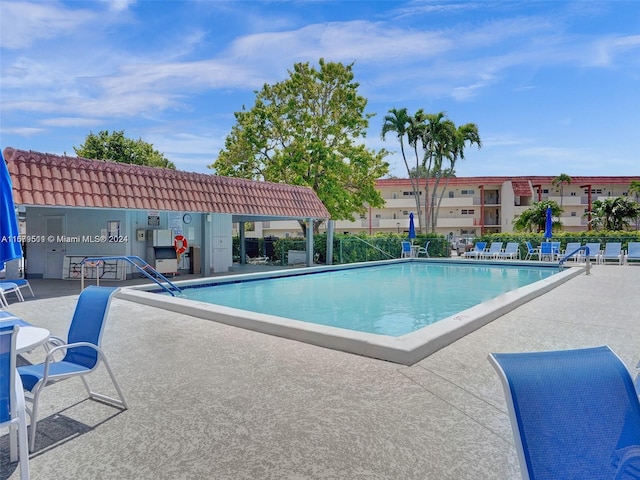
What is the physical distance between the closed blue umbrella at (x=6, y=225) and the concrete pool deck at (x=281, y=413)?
136cm

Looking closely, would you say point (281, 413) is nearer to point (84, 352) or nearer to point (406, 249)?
point (84, 352)

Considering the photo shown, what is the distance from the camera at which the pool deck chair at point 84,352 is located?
3264mm

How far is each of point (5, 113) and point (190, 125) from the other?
11.3m

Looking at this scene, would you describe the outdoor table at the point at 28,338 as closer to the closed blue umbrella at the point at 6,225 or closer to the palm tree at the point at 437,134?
the closed blue umbrella at the point at 6,225

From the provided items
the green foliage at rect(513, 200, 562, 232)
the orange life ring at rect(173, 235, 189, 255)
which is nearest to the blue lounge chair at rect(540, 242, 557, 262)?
the green foliage at rect(513, 200, 562, 232)

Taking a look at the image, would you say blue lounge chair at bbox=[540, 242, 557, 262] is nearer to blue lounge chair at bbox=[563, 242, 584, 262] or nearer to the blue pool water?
blue lounge chair at bbox=[563, 242, 584, 262]

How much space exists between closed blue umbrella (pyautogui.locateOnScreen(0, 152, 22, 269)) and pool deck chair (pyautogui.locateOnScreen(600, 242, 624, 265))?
22.3m

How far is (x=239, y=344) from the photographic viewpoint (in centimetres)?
568

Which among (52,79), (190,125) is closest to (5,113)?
(52,79)

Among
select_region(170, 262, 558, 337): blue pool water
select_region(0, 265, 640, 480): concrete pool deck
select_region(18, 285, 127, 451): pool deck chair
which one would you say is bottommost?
select_region(170, 262, 558, 337): blue pool water

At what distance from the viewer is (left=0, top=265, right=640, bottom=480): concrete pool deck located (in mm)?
2736

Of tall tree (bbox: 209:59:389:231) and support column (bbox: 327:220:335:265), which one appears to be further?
tall tree (bbox: 209:59:389:231)

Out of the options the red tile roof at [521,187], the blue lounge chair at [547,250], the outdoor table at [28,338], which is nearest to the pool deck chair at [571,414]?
the outdoor table at [28,338]

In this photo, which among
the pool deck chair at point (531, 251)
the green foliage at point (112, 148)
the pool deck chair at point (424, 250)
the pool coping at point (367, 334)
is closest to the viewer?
the pool coping at point (367, 334)
